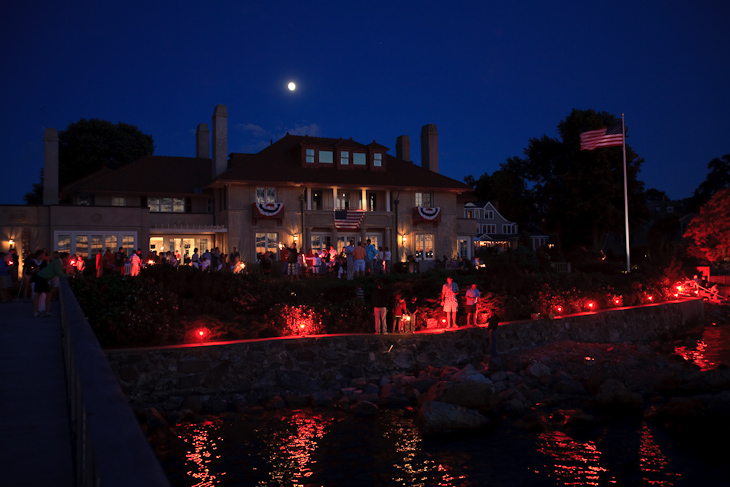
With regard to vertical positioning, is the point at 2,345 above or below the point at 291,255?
below

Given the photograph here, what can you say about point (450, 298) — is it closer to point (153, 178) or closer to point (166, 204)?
point (166, 204)

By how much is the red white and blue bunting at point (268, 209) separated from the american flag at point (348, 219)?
11.6 ft

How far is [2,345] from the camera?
32.3ft

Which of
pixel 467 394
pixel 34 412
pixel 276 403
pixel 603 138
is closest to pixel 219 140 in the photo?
pixel 603 138

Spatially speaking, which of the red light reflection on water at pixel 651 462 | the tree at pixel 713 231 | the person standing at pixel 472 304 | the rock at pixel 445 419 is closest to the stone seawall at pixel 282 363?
the person standing at pixel 472 304

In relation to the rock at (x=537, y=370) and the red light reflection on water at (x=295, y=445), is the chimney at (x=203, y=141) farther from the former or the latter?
the red light reflection on water at (x=295, y=445)

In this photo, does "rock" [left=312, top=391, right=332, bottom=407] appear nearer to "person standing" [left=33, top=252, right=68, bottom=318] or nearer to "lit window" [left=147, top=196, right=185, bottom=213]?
"person standing" [left=33, top=252, right=68, bottom=318]

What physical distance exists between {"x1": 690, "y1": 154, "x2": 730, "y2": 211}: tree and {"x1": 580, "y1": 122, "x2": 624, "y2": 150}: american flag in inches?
1729

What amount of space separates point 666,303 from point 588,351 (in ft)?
33.9

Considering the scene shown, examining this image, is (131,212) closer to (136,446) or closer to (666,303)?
(666,303)

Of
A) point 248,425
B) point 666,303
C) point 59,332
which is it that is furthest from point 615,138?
point 59,332

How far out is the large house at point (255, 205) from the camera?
3106 cm

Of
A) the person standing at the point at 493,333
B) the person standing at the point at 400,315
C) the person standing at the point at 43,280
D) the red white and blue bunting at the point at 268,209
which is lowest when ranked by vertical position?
the person standing at the point at 493,333

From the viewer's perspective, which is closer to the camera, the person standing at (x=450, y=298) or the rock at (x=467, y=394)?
the rock at (x=467, y=394)
